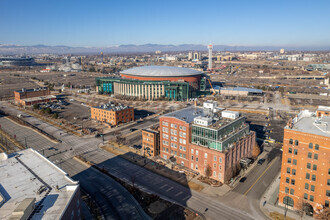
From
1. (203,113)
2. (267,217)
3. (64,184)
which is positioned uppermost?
(203,113)

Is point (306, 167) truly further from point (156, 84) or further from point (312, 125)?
point (156, 84)

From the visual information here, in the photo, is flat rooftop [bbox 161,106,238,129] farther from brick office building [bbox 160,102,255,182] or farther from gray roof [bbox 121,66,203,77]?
gray roof [bbox 121,66,203,77]

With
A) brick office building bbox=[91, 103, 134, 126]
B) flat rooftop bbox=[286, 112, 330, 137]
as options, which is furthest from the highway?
brick office building bbox=[91, 103, 134, 126]

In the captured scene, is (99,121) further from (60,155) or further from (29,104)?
(29,104)

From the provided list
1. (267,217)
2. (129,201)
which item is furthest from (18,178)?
(267,217)

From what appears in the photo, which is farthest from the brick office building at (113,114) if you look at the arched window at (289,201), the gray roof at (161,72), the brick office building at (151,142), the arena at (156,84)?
the arched window at (289,201)
